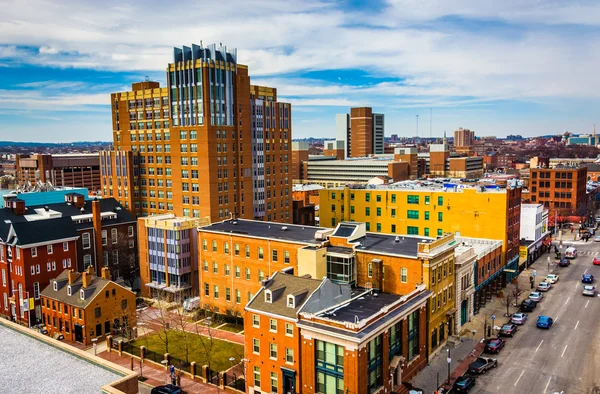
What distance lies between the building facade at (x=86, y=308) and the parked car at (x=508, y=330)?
162ft

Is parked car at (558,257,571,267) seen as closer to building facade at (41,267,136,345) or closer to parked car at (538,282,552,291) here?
parked car at (538,282,552,291)

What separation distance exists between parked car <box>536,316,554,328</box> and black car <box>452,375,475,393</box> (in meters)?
21.5

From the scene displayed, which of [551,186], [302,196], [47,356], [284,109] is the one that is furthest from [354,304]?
[551,186]

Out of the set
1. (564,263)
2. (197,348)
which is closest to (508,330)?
(197,348)

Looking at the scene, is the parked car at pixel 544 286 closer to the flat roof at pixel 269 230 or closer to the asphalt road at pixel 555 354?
the asphalt road at pixel 555 354

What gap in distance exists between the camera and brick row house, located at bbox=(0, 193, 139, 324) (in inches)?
2835

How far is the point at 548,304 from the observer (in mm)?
77188

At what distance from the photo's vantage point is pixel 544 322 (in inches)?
2618

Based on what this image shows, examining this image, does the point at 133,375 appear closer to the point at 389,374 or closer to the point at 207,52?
the point at 389,374

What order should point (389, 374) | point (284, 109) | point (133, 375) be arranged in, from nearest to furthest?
point (133, 375), point (389, 374), point (284, 109)

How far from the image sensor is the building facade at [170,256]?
79.7 meters

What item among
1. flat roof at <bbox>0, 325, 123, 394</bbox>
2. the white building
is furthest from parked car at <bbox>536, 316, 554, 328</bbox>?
flat roof at <bbox>0, 325, 123, 394</bbox>

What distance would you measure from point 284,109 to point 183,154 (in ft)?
95.0

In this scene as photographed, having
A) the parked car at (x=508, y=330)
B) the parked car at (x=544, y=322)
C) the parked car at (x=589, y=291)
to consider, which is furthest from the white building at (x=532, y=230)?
the parked car at (x=508, y=330)
